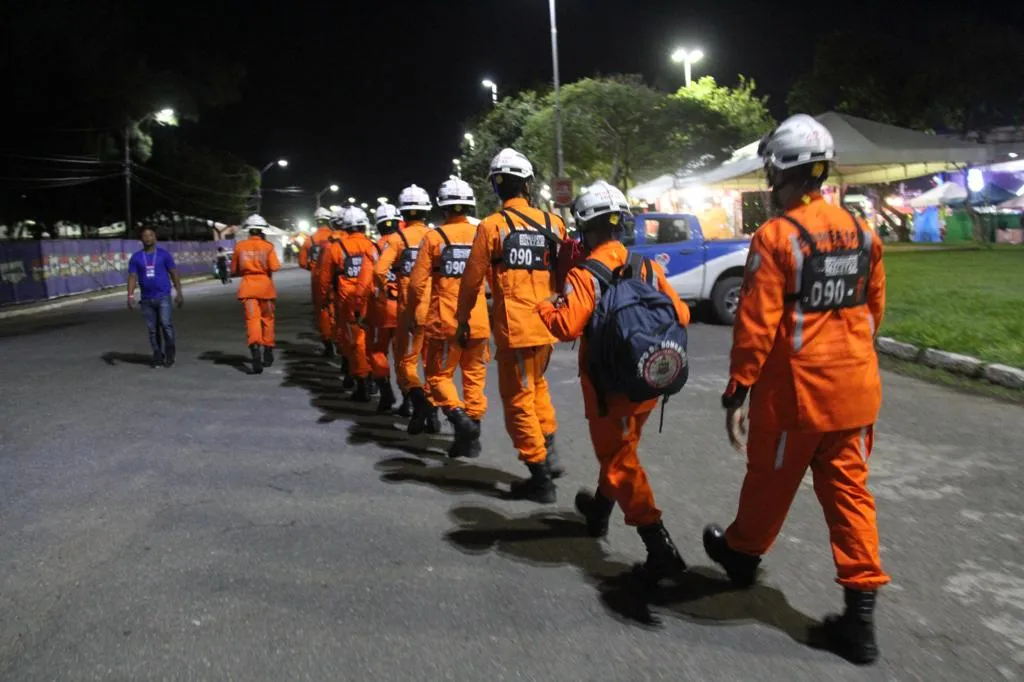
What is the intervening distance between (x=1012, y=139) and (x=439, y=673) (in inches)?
1467

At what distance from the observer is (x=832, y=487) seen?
3314 millimetres

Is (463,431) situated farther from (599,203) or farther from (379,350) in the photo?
(599,203)

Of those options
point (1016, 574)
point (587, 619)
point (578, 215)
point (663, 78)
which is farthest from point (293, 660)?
point (663, 78)

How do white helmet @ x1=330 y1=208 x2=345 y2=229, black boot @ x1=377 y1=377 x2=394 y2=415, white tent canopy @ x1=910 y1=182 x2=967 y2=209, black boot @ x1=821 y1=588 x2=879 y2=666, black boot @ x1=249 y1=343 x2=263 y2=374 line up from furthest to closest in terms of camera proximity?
white tent canopy @ x1=910 y1=182 x2=967 y2=209, white helmet @ x1=330 y1=208 x2=345 y2=229, black boot @ x1=249 y1=343 x2=263 y2=374, black boot @ x1=377 y1=377 x2=394 y2=415, black boot @ x1=821 y1=588 x2=879 y2=666

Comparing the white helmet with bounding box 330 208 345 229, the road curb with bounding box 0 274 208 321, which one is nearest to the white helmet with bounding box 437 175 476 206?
the white helmet with bounding box 330 208 345 229

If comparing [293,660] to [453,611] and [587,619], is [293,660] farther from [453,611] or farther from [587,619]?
[587,619]

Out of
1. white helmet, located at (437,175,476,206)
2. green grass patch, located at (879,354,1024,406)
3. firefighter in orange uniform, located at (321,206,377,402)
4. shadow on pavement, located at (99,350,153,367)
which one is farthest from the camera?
shadow on pavement, located at (99,350,153,367)

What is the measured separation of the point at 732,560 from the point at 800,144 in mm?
1741

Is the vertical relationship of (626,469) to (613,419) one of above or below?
below

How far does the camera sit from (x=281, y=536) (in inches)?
184

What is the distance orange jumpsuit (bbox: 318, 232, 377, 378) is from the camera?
873 centimetres

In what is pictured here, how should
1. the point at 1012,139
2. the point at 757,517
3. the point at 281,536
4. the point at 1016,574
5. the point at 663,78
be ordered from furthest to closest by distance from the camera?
the point at 663,78, the point at 1012,139, the point at 281,536, the point at 1016,574, the point at 757,517

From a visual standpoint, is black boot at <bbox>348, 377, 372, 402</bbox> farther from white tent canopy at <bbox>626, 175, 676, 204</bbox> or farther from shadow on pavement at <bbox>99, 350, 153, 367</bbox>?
white tent canopy at <bbox>626, 175, 676, 204</bbox>

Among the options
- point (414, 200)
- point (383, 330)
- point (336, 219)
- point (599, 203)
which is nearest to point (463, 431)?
point (383, 330)
